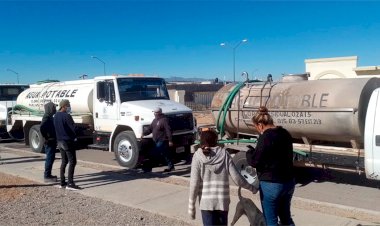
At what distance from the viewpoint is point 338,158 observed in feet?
25.3

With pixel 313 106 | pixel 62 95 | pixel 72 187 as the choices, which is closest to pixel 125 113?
pixel 72 187

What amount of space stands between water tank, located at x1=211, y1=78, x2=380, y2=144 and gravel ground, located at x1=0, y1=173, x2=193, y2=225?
359cm

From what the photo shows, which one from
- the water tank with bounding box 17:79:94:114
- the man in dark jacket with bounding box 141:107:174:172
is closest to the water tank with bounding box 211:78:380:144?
the man in dark jacket with bounding box 141:107:174:172

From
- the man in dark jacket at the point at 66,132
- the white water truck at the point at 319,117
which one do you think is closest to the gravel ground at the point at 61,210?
the man in dark jacket at the point at 66,132

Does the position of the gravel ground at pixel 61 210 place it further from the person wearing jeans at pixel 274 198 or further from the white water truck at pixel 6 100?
the white water truck at pixel 6 100

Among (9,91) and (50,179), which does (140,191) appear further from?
(9,91)

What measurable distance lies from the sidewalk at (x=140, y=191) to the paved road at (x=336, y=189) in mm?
626

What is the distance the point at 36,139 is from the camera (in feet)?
48.2

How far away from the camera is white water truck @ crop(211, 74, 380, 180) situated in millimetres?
6980

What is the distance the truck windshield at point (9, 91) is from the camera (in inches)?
719

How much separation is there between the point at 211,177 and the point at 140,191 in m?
4.28

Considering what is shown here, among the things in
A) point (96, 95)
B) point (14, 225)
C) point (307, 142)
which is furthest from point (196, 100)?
point (14, 225)

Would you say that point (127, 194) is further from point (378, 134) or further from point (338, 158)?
point (378, 134)

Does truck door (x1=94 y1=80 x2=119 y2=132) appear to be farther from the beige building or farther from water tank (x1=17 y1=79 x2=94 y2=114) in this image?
the beige building
